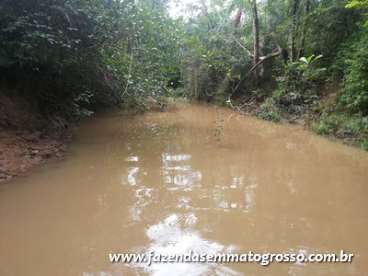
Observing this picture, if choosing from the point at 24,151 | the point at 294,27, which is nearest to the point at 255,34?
the point at 294,27

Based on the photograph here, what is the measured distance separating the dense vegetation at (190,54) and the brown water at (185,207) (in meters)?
1.80

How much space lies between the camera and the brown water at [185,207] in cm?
341

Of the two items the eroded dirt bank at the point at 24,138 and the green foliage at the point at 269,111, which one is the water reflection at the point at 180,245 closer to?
the eroded dirt bank at the point at 24,138

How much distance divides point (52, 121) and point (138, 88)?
7.56 feet

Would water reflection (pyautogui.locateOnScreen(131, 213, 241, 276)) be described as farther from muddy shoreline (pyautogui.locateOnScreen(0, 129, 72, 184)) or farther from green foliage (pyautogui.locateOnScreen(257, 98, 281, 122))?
green foliage (pyautogui.locateOnScreen(257, 98, 281, 122))

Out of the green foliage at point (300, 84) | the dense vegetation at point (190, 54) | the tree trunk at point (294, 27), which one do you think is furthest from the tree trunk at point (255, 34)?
the green foliage at point (300, 84)

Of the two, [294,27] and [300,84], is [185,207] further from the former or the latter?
[294,27]

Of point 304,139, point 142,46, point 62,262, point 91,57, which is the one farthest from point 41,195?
point 304,139

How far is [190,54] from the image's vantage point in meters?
16.8

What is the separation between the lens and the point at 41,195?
4.93 metres

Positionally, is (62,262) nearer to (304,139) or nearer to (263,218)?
(263,218)

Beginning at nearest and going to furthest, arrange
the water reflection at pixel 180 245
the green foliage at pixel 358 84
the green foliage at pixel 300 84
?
the water reflection at pixel 180 245
the green foliage at pixel 358 84
the green foliage at pixel 300 84

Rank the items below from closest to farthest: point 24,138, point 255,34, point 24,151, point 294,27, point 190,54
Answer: point 24,151, point 24,138, point 294,27, point 255,34, point 190,54

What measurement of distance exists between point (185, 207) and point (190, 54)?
1304 cm
